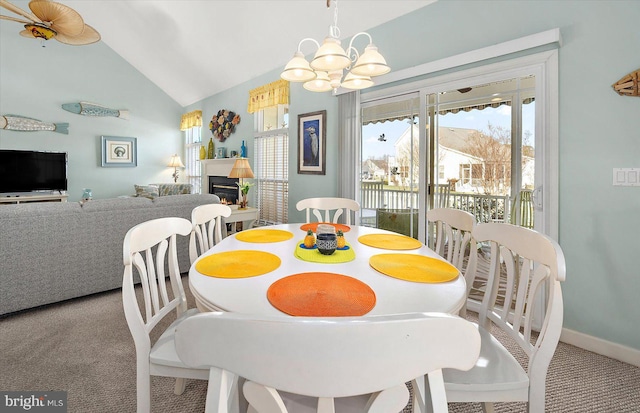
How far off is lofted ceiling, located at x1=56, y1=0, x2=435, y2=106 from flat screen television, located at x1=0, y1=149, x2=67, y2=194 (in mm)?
2456

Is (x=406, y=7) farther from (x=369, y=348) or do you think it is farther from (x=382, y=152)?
(x=369, y=348)

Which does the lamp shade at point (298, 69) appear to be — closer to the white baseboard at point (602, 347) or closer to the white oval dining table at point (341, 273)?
the white oval dining table at point (341, 273)

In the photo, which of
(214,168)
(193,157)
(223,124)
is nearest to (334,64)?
(223,124)

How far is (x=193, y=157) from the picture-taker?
7.27m

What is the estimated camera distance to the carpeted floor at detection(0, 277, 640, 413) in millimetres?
1566

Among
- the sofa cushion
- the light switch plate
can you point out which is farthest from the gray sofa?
the light switch plate

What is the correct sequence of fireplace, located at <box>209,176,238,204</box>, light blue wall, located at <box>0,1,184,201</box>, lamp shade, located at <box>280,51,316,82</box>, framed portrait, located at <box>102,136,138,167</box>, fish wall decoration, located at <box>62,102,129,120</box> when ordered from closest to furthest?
lamp shade, located at <box>280,51,316,82</box> < light blue wall, located at <box>0,1,184,201</box> < fireplace, located at <box>209,176,238,204</box> < fish wall decoration, located at <box>62,102,129,120</box> < framed portrait, located at <box>102,136,138,167</box>

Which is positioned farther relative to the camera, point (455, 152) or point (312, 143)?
point (312, 143)

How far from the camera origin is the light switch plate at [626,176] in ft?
6.12

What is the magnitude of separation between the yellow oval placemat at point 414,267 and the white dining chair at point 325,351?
0.67 meters

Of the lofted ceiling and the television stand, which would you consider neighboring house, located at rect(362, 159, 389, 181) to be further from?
the television stand

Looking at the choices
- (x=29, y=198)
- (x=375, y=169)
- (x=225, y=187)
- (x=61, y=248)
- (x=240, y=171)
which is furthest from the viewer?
(x=225, y=187)

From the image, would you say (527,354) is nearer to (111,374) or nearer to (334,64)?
(334,64)

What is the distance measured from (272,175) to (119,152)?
147 inches
